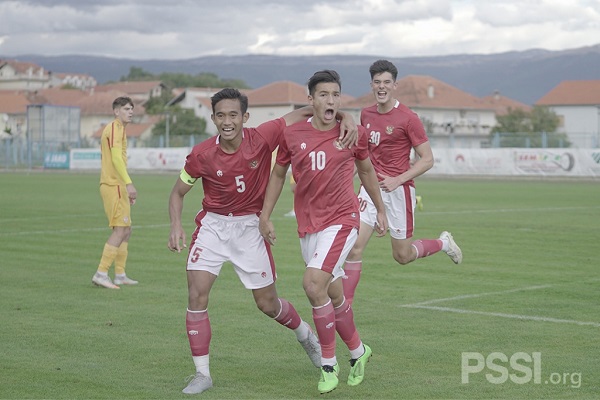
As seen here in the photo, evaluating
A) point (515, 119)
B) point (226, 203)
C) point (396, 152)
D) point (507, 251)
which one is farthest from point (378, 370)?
point (515, 119)

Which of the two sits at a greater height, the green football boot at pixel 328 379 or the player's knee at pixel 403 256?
the player's knee at pixel 403 256

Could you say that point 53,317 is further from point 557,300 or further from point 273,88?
point 273,88

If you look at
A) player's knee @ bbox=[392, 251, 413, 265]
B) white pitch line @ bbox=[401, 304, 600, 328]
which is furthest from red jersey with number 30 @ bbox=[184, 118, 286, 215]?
player's knee @ bbox=[392, 251, 413, 265]

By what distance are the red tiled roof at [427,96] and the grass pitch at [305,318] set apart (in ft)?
362

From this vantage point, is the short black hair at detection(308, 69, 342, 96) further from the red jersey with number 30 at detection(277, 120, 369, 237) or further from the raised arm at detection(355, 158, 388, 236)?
the raised arm at detection(355, 158, 388, 236)

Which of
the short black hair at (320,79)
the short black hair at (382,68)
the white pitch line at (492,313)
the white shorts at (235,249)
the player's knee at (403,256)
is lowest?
the white pitch line at (492,313)

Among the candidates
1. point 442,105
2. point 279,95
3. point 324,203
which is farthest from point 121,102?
point 442,105

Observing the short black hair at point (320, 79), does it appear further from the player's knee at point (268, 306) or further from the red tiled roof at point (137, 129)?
the red tiled roof at point (137, 129)

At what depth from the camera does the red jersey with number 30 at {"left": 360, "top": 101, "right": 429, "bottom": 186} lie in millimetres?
11117

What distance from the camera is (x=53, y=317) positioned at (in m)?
10.8

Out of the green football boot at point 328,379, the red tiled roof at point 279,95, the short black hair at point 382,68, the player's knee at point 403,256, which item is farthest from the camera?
the red tiled roof at point 279,95

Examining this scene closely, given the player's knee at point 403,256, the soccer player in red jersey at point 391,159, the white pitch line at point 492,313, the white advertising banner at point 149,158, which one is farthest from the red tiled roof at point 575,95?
the soccer player in red jersey at point 391,159

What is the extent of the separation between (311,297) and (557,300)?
488cm

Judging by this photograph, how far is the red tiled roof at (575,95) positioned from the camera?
126562mm
